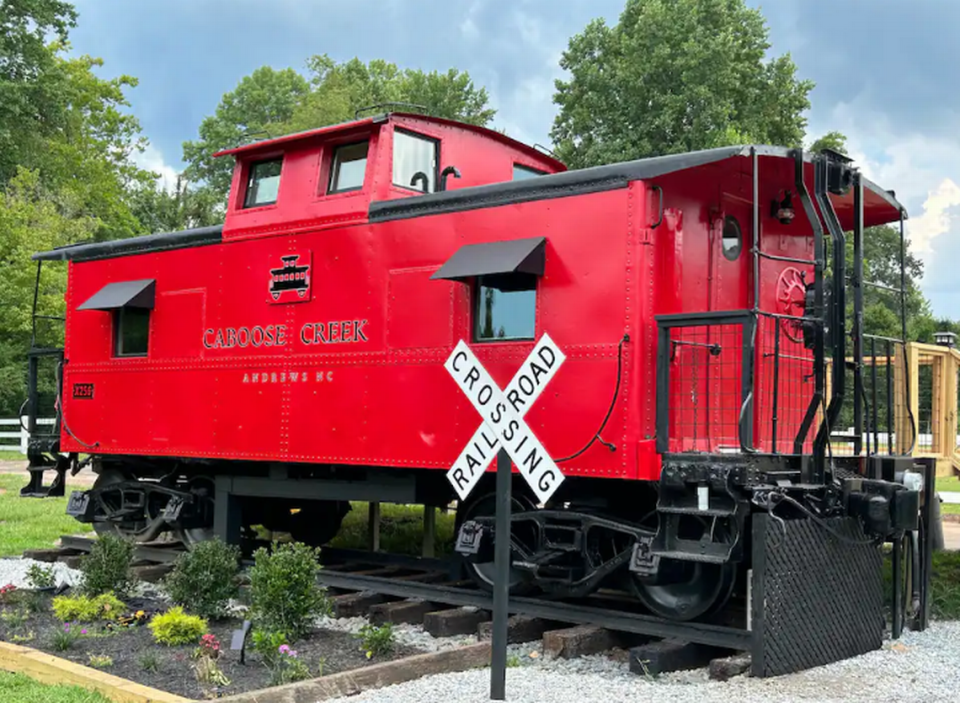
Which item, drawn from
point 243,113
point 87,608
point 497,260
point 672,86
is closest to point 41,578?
point 87,608

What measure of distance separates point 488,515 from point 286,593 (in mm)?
1905

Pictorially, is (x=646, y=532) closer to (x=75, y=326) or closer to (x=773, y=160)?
(x=773, y=160)

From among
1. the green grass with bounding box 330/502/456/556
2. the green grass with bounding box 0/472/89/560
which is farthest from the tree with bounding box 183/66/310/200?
the green grass with bounding box 330/502/456/556

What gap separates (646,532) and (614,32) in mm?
28578

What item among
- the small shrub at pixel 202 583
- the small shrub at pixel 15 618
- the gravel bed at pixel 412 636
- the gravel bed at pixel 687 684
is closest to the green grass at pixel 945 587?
the gravel bed at pixel 687 684

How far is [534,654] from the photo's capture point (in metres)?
7.51

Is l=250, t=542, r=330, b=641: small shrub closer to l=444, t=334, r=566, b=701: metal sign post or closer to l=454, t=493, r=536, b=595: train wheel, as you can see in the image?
l=454, t=493, r=536, b=595: train wheel

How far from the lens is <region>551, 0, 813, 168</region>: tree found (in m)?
31.2

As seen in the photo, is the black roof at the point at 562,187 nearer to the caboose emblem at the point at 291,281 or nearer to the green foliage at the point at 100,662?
the caboose emblem at the point at 291,281

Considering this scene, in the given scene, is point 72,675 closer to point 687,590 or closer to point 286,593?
point 286,593

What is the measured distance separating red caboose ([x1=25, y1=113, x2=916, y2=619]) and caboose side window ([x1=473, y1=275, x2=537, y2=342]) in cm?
2

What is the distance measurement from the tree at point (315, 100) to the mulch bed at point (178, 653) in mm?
33832

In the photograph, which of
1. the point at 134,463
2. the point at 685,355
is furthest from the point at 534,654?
the point at 134,463

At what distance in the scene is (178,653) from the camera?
7.10m
